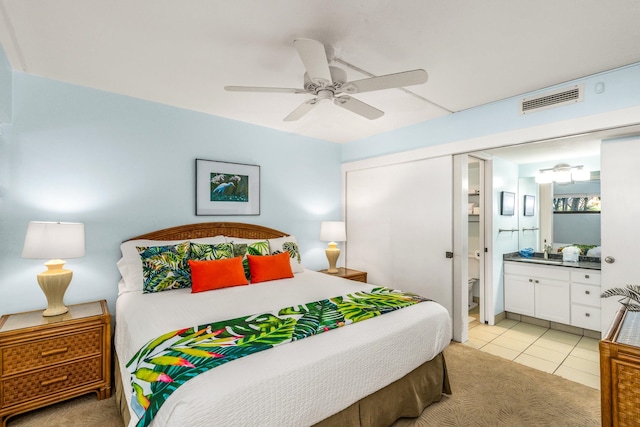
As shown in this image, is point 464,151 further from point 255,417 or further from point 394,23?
point 255,417

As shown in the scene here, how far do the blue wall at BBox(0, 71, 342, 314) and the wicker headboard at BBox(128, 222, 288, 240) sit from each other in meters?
0.09

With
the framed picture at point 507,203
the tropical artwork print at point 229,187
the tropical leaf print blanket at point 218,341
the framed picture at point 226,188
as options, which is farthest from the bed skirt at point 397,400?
the framed picture at point 507,203

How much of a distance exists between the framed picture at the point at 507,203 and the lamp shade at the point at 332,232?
2138mm

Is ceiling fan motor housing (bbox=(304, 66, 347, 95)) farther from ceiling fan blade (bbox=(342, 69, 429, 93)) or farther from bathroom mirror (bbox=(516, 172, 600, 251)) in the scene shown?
bathroom mirror (bbox=(516, 172, 600, 251))

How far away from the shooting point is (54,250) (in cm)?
217

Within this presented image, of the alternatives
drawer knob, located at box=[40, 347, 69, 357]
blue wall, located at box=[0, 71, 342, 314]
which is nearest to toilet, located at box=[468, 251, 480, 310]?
blue wall, located at box=[0, 71, 342, 314]

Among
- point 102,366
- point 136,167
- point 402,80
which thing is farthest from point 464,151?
point 102,366

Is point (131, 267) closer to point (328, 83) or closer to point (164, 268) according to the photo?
point (164, 268)

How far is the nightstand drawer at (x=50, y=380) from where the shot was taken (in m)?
2.00

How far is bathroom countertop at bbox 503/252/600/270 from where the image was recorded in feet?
11.4

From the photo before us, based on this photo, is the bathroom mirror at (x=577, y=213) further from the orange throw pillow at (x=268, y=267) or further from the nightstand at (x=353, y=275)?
the orange throw pillow at (x=268, y=267)

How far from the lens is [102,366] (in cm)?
229

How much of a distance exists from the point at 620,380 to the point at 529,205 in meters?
3.73

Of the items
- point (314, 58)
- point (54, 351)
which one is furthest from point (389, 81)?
point (54, 351)
